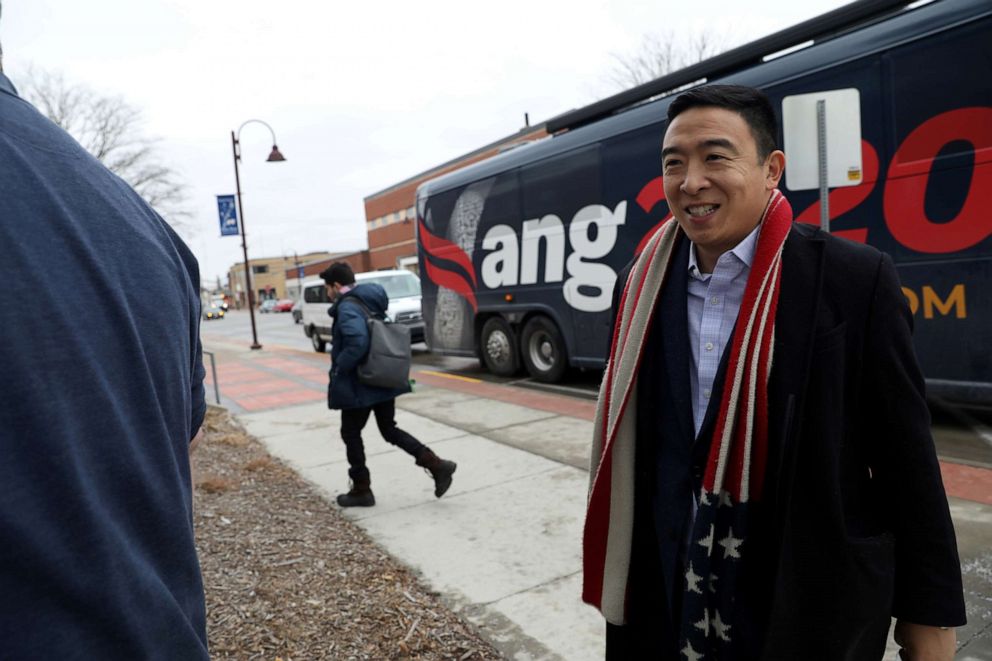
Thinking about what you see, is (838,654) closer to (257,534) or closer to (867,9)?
(257,534)

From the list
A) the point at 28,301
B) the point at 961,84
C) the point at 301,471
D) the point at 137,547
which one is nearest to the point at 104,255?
the point at 28,301

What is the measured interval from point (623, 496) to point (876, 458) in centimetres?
58

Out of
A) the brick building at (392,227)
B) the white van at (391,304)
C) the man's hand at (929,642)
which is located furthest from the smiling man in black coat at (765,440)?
the brick building at (392,227)

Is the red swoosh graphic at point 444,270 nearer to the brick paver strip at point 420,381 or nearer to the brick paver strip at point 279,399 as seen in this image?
the brick paver strip at point 420,381

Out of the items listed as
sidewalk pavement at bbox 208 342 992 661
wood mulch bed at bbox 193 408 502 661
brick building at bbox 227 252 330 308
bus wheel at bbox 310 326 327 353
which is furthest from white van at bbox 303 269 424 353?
brick building at bbox 227 252 330 308

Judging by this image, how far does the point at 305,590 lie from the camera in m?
3.61

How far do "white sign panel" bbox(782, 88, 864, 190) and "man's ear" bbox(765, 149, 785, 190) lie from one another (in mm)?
3902

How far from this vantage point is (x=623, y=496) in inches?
69.0

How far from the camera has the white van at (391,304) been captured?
15328 millimetres

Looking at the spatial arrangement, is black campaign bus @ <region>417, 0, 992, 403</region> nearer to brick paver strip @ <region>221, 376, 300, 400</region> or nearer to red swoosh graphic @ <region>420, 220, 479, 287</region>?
red swoosh graphic @ <region>420, 220, 479, 287</region>

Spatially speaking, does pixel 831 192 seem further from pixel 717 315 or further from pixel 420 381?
pixel 420 381

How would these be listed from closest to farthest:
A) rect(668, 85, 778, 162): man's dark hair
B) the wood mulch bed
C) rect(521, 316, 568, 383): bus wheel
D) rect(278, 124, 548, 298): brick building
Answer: rect(668, 85, 778, 162): man's dark hair, the wood mulch bed, rect(521, 316, 568, 383): bus wheel, rect(278, 124, 548, 298): brick building

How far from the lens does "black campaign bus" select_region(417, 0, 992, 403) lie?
18.1 ft

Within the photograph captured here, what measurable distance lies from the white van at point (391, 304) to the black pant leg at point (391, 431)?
846cm
